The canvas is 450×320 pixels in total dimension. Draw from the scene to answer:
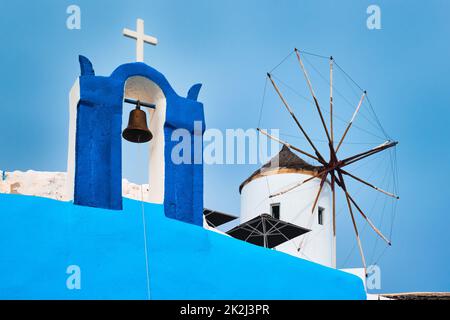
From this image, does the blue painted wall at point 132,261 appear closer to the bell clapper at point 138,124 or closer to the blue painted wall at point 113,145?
the blue painted wall at point 113,145

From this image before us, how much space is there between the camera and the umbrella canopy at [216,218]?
61.0ft

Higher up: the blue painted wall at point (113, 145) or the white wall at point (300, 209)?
the white wall at point (300, 209)

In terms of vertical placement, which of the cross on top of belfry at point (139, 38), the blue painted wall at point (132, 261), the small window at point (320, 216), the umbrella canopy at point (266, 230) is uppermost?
the small window at point (320, 216)

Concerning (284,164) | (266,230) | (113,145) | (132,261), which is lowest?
(132,261)

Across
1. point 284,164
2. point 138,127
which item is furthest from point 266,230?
point 138,127

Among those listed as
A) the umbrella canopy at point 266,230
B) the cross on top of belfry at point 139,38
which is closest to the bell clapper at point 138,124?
the cross on top of belfry at point 139,38

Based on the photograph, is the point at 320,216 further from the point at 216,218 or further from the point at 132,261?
the point at 132,261

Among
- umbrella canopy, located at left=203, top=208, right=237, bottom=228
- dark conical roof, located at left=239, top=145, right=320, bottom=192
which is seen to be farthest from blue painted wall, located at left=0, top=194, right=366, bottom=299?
dark conical roof, located at left=239, top=145, right=320, bottom=192

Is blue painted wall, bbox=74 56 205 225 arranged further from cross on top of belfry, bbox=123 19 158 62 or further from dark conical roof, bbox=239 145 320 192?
dark conical roof, bbox=239 145 320 192

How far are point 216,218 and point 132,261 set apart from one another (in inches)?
481

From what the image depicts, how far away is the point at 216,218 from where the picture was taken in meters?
19.0

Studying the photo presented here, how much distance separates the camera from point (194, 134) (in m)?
8.13

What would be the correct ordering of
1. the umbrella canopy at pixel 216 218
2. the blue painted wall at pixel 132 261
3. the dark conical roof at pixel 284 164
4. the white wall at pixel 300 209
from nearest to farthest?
the blue painted wall at pixel 132 261 → the umbrella canopy at pixel 216 218 → the white wall at pixel 300 209 → the dark conical roof at pixel 284 164
